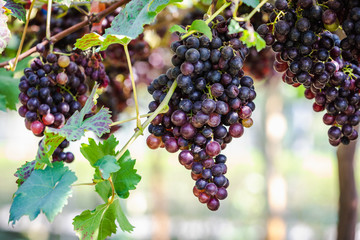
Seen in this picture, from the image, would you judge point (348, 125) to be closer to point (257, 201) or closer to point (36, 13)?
point (36, 13)

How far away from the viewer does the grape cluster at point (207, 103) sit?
0.61 meters

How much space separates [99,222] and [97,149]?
136mm

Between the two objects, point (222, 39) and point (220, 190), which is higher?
point (222, 39)

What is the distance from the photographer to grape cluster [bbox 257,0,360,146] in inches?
24.1

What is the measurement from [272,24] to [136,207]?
253 inches

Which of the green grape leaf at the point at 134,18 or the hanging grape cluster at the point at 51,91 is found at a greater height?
the green grape leaf at the point at 134,18

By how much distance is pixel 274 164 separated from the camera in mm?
2840

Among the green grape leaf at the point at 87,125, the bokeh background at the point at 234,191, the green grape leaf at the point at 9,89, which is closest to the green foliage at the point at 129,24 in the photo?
the green grape leaf at the point at 87,125

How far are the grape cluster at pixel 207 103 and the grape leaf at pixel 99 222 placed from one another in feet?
0.53

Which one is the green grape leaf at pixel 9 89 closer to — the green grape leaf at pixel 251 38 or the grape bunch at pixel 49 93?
the grape bunch at pixel 49 93

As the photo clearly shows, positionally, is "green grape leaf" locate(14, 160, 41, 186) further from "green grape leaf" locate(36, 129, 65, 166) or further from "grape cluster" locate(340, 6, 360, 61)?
"grape cluster" locate(340, 6, 360, 61)

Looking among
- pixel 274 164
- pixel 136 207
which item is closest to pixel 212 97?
pixel 274 164

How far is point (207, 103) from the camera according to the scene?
598 mm

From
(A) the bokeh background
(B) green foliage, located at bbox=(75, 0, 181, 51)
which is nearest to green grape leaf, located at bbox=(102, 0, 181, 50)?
(B) green foliage, located at bbox=(75, 0, 181, 51)
